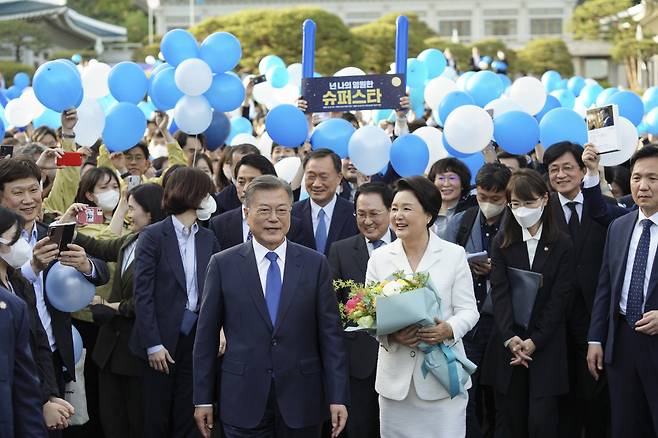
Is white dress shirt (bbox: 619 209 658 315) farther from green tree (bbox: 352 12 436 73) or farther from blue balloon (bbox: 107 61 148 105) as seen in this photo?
green tree (bbox: 352 12 436 73)

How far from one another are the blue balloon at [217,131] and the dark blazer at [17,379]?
20.1 ft

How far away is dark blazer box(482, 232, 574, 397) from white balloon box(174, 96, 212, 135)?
373cm

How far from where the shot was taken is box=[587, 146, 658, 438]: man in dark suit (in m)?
5.94

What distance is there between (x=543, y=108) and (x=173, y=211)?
6087 millimetres

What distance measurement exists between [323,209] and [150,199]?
1.23m

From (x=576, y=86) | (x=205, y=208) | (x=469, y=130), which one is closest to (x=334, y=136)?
(x=469, y=130)

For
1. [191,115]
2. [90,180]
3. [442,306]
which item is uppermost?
[191,115]

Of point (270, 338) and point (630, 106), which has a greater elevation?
point (630, 106)

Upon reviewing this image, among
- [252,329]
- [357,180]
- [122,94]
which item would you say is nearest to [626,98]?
[357,180]

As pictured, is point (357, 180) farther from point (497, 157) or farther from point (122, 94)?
point (122, 94)

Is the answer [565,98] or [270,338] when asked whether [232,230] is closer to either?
[270,338]

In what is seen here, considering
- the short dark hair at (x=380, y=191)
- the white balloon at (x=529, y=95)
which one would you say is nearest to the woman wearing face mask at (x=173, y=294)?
the short dark hair at (x=380, y=191)

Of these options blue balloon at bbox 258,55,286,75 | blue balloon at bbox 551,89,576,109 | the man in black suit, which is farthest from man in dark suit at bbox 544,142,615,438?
blue balloon at bbox 258,55,286,75

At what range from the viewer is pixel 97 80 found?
35.3 ft
